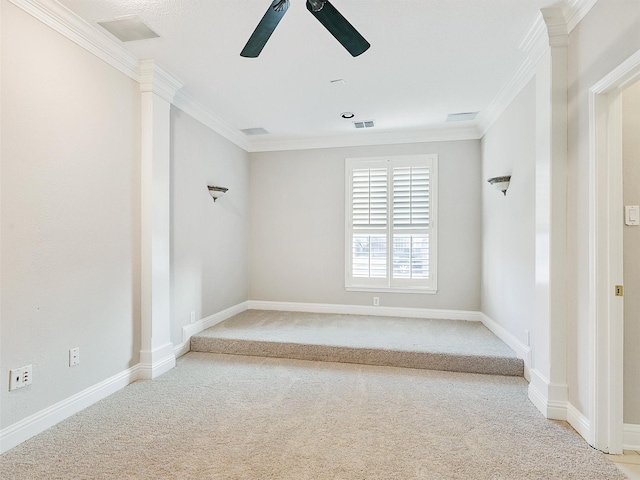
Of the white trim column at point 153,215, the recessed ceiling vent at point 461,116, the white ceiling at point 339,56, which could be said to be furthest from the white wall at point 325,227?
the white trim column at point 153,215

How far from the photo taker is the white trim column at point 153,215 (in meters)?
3.03

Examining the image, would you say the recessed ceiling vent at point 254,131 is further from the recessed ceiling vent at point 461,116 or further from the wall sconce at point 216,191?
the recessed ceiling vent at point 461,116

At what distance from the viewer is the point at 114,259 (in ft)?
9.06

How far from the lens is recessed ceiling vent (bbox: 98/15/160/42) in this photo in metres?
2.37

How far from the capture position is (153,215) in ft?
10.0

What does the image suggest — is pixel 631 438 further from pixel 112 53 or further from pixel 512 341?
pixel 112 53

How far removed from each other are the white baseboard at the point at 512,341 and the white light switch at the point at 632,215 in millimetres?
1390

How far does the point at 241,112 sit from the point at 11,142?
235 cm

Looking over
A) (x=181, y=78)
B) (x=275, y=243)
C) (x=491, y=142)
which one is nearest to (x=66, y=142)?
(x=181, y=78)

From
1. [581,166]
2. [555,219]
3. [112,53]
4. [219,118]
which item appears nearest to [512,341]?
[555,219]

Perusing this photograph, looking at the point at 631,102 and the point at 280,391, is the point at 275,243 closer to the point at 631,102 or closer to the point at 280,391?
the point at 280,391

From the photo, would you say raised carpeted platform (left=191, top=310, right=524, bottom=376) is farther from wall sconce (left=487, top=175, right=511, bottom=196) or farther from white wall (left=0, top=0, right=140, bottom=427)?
wall sconce (left=487, top=175, right=511, bottom=196)

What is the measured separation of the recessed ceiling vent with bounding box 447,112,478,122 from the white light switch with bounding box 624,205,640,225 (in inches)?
93.2

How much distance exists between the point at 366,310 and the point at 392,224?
49.3 inches
